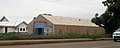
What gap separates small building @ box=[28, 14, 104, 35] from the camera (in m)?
68.3

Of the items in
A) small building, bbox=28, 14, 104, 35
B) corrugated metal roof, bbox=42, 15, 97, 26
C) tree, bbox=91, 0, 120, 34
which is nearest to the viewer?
tree, bbox=91, 0, 120, 34

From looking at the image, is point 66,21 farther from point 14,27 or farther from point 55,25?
point 14,27

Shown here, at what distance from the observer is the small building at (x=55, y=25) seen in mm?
68312

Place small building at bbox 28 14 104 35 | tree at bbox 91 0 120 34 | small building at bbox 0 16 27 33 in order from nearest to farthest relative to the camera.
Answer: tree at bbox 91 0 120 34 < small building at bbox 28 14 104 35 < small building at bbox 0 16 27 33

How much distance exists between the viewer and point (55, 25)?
67.8 metres

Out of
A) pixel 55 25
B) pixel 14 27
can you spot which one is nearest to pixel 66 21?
pixel 55 25

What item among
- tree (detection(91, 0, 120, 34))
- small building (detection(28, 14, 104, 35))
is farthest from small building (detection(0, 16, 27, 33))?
tree (detection(91, 0, 120, 34))

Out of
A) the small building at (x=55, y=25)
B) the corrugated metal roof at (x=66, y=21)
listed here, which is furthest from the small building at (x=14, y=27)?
the corrugated metal roof at (x=66, y=21)

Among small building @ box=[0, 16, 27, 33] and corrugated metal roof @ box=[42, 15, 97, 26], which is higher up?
corrugated metal roof @ box=[42, 15, 97, 26]

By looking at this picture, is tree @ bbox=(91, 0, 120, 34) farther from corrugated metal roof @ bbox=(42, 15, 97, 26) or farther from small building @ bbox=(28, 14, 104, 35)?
corrugated metal roof @ bbox=(42, 15, 97, 26)

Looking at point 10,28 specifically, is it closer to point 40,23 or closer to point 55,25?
point 40,23

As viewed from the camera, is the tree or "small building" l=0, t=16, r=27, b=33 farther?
"small building" l=0, t=16, r=27, b=33

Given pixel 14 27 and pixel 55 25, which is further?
pixel 14 27

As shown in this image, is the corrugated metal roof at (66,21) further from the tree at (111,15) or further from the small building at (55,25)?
the tree at (111,15)
